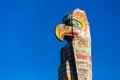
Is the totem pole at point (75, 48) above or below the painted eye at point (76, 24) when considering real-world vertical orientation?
below

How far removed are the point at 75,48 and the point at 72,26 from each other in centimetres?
156

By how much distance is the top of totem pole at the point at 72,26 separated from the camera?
21902 mm

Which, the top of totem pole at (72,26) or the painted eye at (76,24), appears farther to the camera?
the painted eye at (76,24)

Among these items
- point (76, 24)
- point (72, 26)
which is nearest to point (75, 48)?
point (72, 26)

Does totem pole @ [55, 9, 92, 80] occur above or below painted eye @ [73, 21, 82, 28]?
below

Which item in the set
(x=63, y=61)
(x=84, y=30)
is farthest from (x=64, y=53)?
(x=84, y=30)

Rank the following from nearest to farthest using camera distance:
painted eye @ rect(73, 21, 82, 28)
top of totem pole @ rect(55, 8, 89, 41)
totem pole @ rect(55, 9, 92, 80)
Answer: totem pole @ rect(55, 9, 92, 80) → top of totem pole @ rect(55, 8, 89, 41) → painted eye @ rect(73, 21, 82, 28)

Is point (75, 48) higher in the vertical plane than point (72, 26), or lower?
lower

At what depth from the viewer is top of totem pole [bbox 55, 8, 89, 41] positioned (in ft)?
71.9

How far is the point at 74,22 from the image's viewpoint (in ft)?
73.9

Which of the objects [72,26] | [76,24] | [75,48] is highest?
[76,24]

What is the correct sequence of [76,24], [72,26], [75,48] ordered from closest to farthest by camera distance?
[75,48] → [72,26] → [76,24]

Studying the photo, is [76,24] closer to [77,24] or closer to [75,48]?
[77,24]

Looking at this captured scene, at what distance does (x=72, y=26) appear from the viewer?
22312 millimetres
